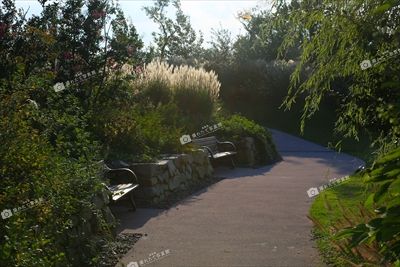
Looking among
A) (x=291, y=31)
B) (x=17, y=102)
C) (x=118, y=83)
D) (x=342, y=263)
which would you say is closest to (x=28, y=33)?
(x=118, y=83)

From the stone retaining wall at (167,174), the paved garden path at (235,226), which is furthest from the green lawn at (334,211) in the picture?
the stone retaining wall at (167,174)

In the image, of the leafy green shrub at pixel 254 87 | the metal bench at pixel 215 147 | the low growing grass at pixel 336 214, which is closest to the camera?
the low growing grass at pixel 336 214

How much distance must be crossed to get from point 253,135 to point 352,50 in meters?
12.5

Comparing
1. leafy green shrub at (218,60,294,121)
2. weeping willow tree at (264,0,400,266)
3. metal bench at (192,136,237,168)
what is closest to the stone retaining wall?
metal bench at (192,136,237,168)

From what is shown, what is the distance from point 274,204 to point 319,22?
491 cm

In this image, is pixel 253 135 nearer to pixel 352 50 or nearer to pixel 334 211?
pixel 334 211

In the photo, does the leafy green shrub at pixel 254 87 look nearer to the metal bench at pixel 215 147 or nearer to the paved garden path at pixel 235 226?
the metal bench at pixel 215 147

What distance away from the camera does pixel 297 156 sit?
60.4ft

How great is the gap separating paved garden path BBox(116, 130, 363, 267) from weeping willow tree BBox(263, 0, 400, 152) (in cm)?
178

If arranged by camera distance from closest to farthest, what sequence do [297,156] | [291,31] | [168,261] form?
[291,31]
[168,261]
[297,156]

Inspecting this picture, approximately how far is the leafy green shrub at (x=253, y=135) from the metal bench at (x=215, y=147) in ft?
1.99

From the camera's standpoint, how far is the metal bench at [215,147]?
13.7 m

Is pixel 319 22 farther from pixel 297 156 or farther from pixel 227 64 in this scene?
pixel 227 64

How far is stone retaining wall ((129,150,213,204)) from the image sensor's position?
30.0 ft
